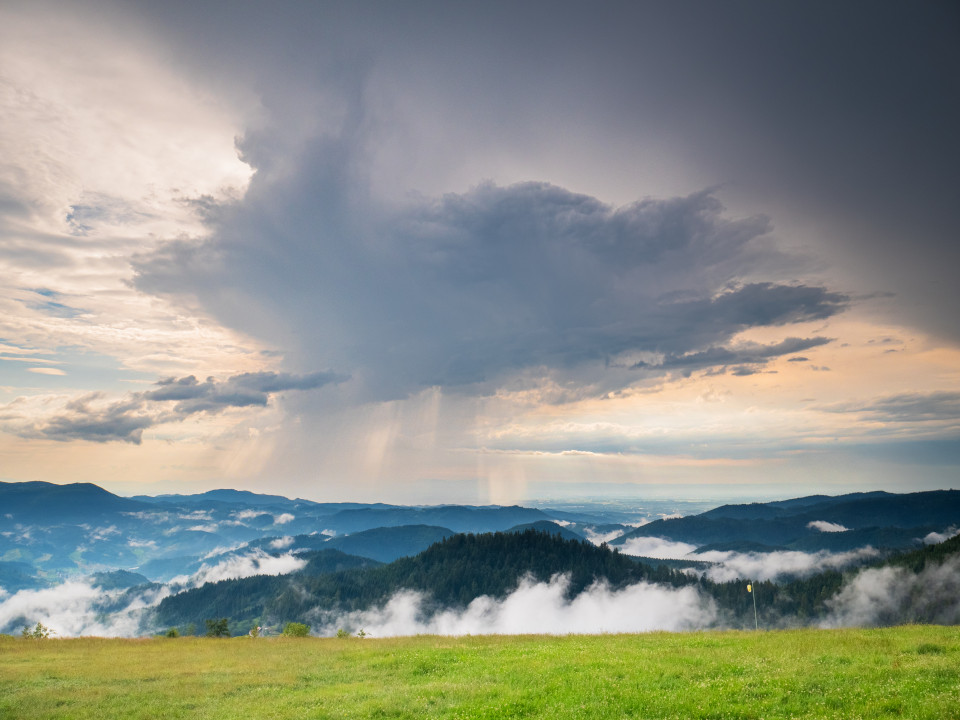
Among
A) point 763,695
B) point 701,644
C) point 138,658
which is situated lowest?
point 138,658

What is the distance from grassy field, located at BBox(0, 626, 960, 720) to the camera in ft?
55.9

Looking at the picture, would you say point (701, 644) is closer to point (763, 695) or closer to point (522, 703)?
point (763, 695)

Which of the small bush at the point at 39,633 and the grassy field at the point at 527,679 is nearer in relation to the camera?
the grassy field at the point at 527,679

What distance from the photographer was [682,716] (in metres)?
16.1

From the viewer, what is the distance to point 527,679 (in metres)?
21.1

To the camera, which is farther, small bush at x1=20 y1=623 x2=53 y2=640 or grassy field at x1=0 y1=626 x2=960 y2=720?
small bush at x1=20 y1=623 x2=53 y2=640

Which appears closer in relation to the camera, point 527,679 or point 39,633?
point 527,679

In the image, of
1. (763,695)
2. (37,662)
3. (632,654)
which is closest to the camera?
(763,695)

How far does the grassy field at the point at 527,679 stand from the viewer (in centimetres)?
1705

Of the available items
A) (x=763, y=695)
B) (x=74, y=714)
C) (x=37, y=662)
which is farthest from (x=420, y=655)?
(x=37, y=662)

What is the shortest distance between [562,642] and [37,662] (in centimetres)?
3016

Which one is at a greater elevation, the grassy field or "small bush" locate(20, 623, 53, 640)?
the grassy field

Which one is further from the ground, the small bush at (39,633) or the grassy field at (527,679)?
the grassy field at (527,679)

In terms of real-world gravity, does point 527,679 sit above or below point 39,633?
above
